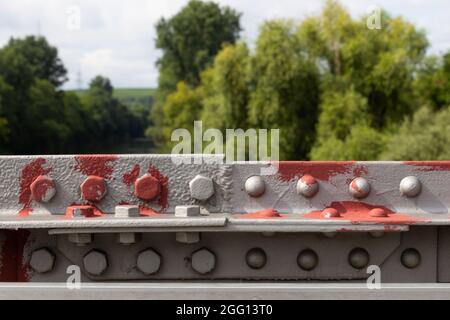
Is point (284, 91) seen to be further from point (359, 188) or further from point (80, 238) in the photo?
point (80, 238)

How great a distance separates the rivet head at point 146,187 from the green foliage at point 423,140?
65.2 feet

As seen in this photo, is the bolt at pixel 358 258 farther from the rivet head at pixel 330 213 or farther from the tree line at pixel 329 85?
the tree line at pixel 329 85

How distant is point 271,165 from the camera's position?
4.17m

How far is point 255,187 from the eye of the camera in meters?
4.18

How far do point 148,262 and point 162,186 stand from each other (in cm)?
45

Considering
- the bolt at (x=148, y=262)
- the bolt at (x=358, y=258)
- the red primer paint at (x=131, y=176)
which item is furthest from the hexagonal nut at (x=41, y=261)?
the bolt at (x=358, y=258)

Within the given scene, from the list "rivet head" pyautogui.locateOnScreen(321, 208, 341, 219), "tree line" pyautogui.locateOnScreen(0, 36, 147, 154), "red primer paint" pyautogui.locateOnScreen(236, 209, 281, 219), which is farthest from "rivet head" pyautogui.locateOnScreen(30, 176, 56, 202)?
"tree line" pyautogui.locateOnScreen(0, 36, 147, 154)

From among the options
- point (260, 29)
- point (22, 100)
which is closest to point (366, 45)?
point (260, 29)

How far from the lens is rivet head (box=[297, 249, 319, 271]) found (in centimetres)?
416

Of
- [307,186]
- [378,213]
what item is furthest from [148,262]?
[378,213]

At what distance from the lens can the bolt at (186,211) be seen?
4.00 m

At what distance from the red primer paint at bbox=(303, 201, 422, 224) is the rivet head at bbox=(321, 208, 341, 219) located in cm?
2

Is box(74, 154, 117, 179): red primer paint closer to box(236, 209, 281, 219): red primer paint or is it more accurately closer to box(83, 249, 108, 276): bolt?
box(83, 249, 108, 276): bolt
